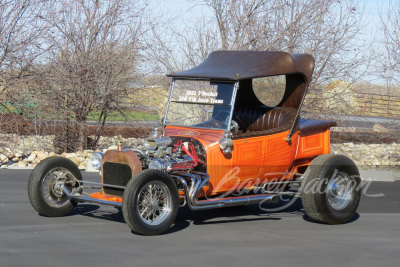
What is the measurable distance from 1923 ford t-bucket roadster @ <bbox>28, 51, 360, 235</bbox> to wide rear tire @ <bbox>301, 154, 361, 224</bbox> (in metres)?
0.01

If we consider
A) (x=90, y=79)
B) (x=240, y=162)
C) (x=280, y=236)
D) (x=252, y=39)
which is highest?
(x=252, y=39)

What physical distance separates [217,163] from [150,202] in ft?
4.12

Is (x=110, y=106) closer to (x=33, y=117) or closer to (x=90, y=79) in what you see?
(x=90, y=79)

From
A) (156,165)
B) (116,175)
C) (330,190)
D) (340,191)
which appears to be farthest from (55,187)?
(340,191)

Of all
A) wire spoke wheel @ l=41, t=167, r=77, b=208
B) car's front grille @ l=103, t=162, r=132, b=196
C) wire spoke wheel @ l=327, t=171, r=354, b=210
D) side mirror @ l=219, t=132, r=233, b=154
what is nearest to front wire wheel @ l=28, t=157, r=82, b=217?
wire spoke wheel @ l=41, t=167, r=77, b=208

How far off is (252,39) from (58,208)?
9749 mm

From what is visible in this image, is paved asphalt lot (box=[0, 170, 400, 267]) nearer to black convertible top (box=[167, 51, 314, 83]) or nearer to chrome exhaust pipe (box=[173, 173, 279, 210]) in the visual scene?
chrome exhaust pipe (box=[173, 173, 279, 210])

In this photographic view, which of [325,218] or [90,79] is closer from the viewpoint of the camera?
[325,218]

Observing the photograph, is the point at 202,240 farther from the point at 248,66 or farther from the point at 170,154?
the point at 248,66

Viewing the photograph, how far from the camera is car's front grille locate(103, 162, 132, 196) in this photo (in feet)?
22.7

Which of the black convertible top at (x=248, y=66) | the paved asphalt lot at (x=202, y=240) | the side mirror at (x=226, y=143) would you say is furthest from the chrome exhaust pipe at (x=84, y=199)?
the black convertible top at (x=248, y=66)

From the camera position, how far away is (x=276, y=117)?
8625 mm

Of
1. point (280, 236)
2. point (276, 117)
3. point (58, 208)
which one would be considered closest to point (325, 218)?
point (280, 236)

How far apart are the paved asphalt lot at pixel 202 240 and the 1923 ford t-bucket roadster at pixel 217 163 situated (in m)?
0.30
